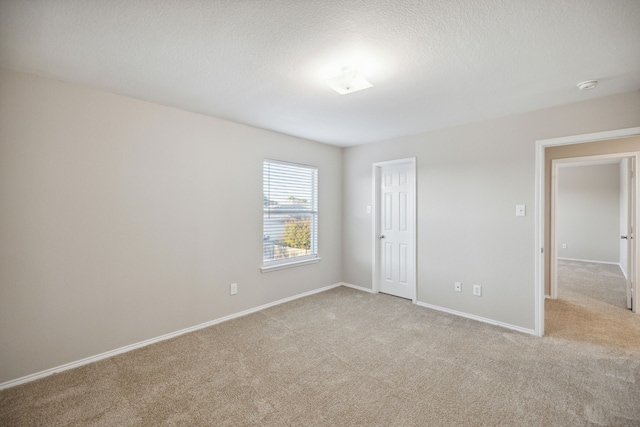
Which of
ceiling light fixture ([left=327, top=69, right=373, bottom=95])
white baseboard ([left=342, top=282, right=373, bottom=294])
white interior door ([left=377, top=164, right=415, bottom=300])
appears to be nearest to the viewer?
ceiling light fixture ([left=327, top=69, right=373, bottom=95])

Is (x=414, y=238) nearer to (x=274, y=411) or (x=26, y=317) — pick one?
(x=274, y=411)

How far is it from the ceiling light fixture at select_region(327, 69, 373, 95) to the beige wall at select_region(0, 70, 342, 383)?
1791 mm

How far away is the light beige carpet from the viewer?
6.05ft

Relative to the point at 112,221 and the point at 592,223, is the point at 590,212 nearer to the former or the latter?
the point at 592,223

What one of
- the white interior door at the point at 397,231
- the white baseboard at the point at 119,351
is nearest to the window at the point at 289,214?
the white baseboard at the point at 119,351

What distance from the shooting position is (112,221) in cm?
261

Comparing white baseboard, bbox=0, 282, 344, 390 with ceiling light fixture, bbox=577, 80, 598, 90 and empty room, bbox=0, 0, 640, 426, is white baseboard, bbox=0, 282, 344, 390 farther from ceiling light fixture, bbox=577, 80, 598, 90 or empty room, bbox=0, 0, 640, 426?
ceiling light fixture, bbox=577, 80, 598, 90

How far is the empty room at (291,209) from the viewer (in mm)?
1773

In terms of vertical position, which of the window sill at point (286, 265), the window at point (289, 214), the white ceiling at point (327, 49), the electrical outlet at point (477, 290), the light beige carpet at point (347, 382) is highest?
the white ceiling at point (327, 49)

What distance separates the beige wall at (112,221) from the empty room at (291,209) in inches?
0.7

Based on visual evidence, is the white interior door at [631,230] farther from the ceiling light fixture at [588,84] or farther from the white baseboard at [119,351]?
the white baseboard at [119,351]

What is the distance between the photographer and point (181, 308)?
3082mm

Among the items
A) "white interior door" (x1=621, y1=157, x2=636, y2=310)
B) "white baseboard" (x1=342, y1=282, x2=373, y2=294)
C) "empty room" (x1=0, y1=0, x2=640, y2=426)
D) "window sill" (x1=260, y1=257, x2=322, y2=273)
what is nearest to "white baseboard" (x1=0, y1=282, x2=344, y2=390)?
"empty room" (x1=0, y1=0, x2=640, y2=426)

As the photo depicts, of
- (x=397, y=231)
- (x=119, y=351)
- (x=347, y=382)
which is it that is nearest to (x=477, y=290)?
(x=397, y=231)
